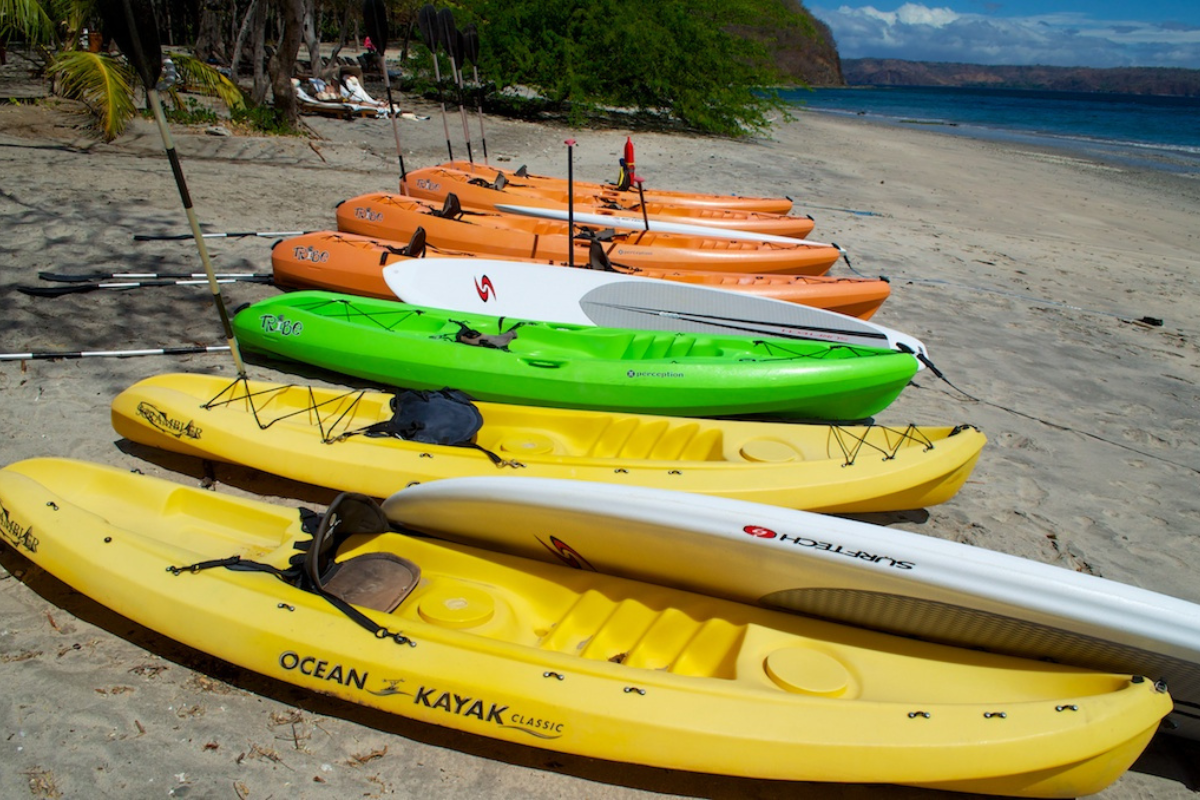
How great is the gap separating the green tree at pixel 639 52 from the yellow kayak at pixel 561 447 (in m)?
15.5

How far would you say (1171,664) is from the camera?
7.76 feet

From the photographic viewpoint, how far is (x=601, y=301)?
5.82m

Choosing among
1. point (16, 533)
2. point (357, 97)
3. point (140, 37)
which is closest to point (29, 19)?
point (357, 97)

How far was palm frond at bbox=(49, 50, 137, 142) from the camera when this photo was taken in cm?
1002

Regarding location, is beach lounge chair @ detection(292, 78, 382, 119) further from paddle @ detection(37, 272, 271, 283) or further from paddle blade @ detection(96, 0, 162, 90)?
paddle blade @ detection(96, 0, 162, 90)

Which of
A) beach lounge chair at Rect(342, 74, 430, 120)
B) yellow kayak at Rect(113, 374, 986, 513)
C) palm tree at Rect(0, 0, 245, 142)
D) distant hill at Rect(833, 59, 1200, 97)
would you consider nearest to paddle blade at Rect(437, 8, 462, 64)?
palm tree at Rect(0, 0, 245, 142)

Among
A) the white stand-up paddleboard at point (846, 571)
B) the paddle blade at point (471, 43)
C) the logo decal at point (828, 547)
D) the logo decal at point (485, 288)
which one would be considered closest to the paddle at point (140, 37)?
the white stand-up paddleboard at point (846, 571)

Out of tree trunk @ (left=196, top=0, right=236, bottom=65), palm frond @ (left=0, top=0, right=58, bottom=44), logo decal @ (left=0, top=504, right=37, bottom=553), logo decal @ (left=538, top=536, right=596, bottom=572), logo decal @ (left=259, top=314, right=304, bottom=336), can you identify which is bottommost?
logo decal @ (left=538, top=536, right=596, bottom=572)

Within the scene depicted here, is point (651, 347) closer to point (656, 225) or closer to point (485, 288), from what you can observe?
point (485, 288)

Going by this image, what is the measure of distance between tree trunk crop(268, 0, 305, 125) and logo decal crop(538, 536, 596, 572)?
11578 millimetres

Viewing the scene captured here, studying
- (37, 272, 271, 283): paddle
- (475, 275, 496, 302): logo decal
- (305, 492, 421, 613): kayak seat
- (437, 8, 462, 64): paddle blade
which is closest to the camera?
A: (305, 492, 421, 613): kayak seat

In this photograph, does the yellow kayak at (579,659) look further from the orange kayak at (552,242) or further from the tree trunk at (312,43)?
the tree trunk at (312,43)

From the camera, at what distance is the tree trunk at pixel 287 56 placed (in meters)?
11.5

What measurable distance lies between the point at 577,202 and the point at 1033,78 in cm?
19508
